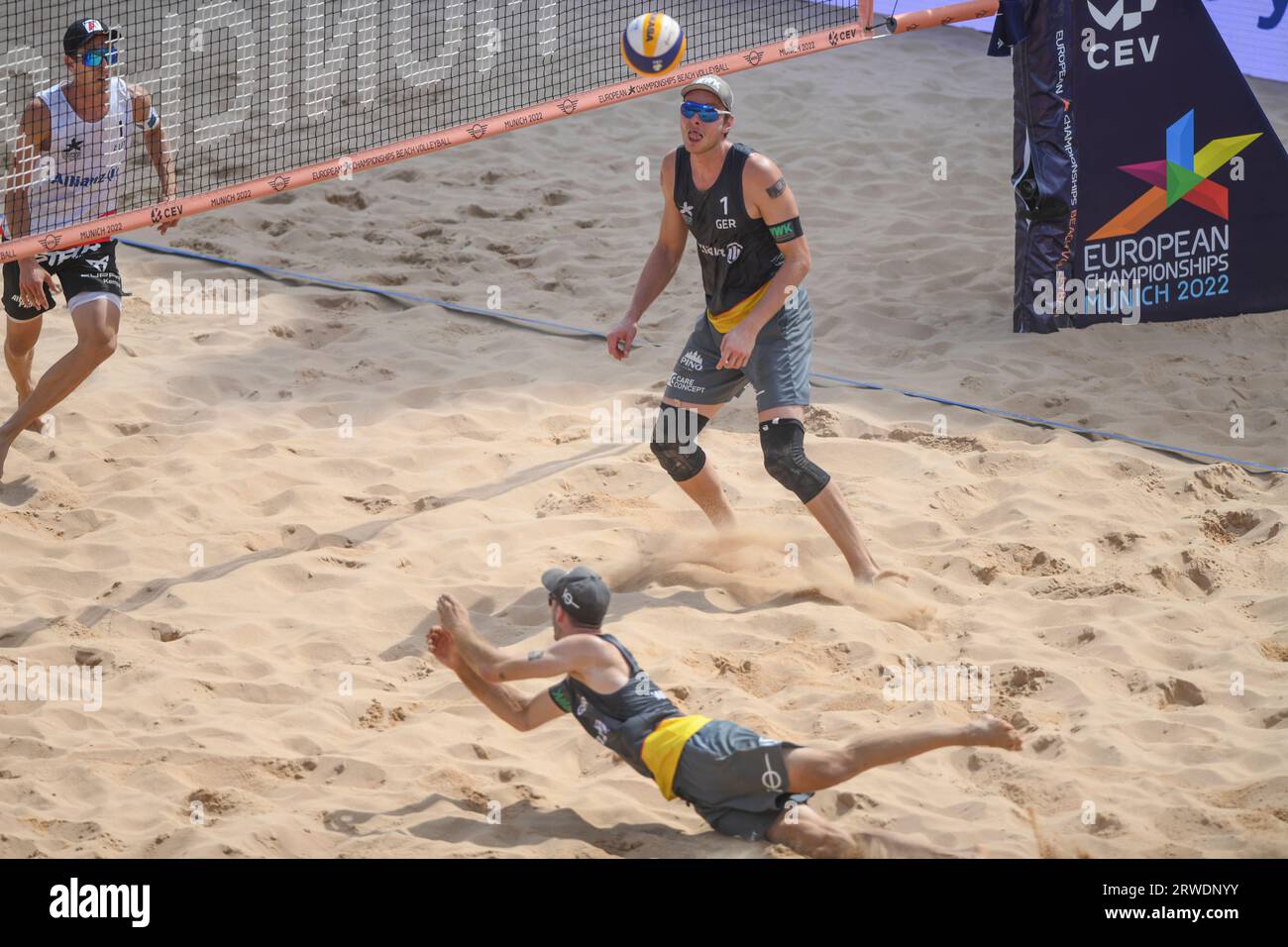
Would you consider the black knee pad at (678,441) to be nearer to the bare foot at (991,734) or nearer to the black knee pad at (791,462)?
the black knee pad at (791,462)

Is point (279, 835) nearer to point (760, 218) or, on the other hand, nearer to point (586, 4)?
point (760, 218)

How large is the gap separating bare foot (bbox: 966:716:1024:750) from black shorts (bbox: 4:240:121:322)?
4.23 meters

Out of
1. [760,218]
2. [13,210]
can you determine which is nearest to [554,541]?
[760,218]

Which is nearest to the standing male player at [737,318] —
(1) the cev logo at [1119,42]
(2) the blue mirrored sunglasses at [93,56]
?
(2) the blue mirrored sunglasses at [93,56]

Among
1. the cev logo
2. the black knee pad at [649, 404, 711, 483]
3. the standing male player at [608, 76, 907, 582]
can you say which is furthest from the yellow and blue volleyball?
the cev logo

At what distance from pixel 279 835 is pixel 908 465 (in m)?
3.52

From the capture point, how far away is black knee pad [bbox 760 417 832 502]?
5543 millimetres

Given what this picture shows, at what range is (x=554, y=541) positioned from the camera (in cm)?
606

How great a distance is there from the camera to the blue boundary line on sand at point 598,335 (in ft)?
22.1

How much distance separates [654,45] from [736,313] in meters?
1.67

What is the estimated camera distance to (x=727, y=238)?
18.5 ft

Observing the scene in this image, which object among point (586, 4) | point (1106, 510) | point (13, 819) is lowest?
point (13, 819)

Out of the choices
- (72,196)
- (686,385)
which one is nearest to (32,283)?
(72,196)

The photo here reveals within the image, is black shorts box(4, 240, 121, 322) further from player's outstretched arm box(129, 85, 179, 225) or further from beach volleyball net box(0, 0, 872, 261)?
beach volleyball net box(0, 0, 872, 261)
